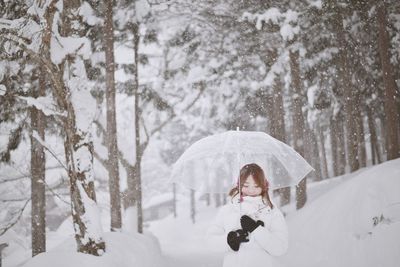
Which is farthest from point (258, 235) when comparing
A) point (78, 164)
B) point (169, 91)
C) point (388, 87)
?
point (169, 91)

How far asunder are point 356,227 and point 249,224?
18.1ft

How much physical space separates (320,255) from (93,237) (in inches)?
209

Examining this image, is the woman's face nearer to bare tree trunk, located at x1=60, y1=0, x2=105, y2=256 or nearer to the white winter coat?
the white winter coat

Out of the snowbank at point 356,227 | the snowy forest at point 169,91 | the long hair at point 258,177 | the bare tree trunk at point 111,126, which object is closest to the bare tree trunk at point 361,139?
the snowy forest at point 169,91

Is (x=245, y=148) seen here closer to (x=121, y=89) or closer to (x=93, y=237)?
(x=93, y=237)

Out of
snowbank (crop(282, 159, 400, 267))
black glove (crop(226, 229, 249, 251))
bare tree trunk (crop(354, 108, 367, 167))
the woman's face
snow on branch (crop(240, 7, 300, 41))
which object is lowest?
snowbank (crop(282, 159, 400, 267))

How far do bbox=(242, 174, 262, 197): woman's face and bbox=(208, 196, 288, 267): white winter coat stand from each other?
0.05 meters

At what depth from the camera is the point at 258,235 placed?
391 centimetres

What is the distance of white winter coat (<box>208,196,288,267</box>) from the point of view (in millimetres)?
3932

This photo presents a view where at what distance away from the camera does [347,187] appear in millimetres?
10109

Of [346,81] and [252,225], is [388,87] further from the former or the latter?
[252,225]

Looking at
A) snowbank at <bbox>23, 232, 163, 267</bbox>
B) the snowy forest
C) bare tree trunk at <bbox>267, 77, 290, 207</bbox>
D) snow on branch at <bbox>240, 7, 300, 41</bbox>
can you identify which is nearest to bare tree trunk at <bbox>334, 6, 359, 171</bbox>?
the snowy forest

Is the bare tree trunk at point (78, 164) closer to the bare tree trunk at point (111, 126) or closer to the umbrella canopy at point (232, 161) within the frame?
the umbrella canopy at point (232, 161)

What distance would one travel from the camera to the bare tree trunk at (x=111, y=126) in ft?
37.6
